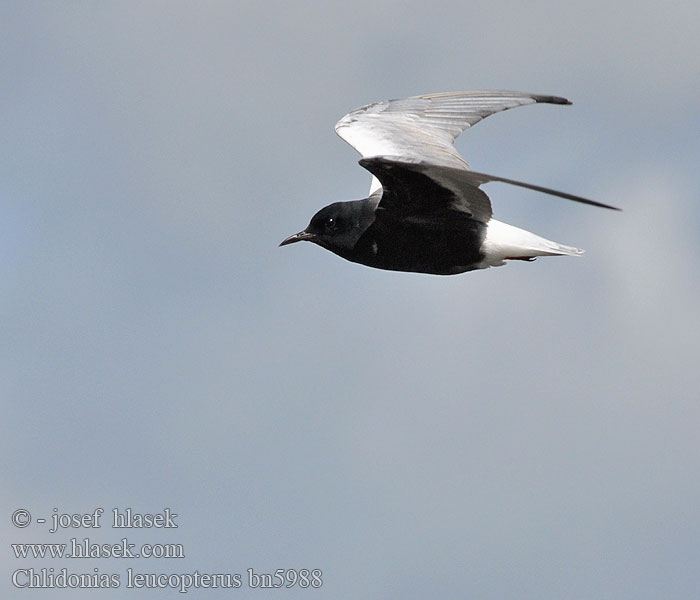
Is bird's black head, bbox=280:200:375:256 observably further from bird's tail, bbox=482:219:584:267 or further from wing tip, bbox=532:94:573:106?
wing tip, bbox=532:94:573:106

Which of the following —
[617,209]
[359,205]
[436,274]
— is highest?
[617,209]

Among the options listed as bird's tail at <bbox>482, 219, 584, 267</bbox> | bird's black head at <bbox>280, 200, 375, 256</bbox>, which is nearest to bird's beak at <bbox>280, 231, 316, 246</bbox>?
bird's black head at <bbox>280, 200, 375, 256</bbox>

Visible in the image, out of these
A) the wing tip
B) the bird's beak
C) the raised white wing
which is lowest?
the bird's beak

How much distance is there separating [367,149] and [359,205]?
699 mm

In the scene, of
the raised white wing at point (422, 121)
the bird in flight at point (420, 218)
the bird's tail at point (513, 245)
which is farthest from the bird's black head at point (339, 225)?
the bird's tail at point (513, 245)

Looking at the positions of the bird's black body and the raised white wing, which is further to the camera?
the raised white wing

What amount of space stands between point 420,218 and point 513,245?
122cm

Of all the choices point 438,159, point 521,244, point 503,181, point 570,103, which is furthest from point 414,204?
point 503,181

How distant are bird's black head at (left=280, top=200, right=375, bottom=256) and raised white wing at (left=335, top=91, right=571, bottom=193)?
0.66 m

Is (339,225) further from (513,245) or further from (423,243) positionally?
(513,245)

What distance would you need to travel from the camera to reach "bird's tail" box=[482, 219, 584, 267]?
1320cm

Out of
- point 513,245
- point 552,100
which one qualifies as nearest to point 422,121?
point 552,100

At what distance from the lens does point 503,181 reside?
8.96m

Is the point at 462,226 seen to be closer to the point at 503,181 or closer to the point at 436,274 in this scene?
the point at 436,274
